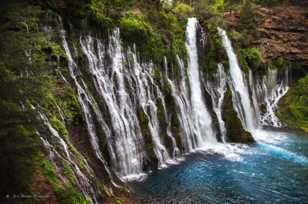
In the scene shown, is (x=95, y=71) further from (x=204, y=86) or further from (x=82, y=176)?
(x=204, y=86)

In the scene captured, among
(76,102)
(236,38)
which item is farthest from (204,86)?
(76,102)

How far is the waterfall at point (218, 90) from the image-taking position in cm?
2656

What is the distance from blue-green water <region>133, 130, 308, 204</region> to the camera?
15281 mm

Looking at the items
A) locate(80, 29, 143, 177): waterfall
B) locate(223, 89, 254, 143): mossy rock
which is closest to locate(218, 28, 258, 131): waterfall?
locate(223, 89, 254, 143): mossy rock

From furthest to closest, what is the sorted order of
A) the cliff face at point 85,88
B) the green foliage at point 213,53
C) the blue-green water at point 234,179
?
1. the green foliage at point 213,53
2. the blue-green water at point 234,179
3. the cliff face at point 85,88

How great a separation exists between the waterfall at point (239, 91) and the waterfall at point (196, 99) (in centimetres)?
359

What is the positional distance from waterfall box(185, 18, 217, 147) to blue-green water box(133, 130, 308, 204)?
97.9 inches

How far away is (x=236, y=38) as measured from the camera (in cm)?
3666

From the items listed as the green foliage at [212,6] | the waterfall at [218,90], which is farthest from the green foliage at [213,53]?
the green foliage at [212,6]

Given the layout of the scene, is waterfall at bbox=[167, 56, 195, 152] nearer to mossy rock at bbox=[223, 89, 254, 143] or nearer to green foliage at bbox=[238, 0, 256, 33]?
mossy rock at bbox=[223, 89, 254, 143]

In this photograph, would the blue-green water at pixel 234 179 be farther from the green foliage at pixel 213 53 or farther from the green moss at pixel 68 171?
the green foliage at pixel 213 53

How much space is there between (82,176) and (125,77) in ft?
30.6

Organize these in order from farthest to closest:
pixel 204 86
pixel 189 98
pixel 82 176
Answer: pixel 204 86, pixel 189 98, pixel 82 176

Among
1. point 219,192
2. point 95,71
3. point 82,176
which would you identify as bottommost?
point 219,192
